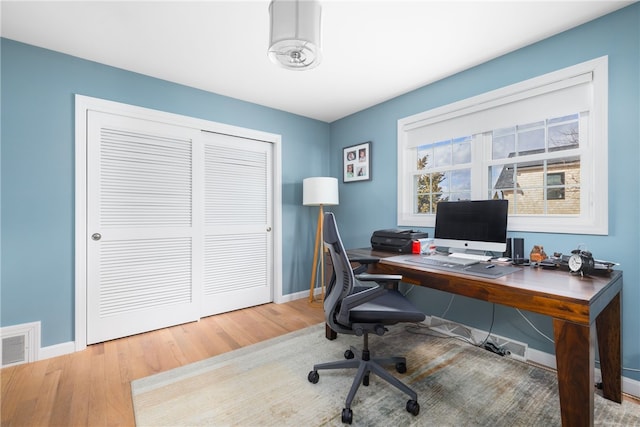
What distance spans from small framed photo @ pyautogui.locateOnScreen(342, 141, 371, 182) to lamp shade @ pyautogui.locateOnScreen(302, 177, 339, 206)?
1.15ft

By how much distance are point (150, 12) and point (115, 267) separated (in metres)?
2.05

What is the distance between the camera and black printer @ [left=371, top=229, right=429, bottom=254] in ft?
8.09

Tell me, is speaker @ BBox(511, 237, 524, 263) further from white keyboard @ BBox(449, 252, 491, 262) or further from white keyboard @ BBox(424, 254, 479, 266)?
white keyboard @ BBox(424, 254, 479, 266)

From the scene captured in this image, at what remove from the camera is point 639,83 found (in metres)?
1.65

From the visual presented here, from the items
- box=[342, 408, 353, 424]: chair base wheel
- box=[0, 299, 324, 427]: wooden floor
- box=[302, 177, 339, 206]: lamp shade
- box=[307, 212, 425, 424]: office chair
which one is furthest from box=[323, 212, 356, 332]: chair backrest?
box=[302, 177, 339, 206]: lamp shade

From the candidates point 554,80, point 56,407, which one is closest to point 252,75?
point 554,80

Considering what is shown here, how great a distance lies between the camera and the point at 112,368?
2004 mm

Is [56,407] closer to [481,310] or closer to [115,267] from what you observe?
[115,267]

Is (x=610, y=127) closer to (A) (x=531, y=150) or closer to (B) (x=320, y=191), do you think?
(A) (x=531, y=150)

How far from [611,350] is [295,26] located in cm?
256

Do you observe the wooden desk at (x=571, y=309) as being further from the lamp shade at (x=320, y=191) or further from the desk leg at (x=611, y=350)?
the lamp shade at (x=320, y=191)

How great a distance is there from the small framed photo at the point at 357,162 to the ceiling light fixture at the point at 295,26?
199cm

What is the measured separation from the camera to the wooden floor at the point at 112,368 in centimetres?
155

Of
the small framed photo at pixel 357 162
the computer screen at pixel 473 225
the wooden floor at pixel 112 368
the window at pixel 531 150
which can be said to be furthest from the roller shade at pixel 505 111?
the wooden floor at pixel 112 368
